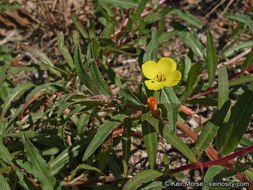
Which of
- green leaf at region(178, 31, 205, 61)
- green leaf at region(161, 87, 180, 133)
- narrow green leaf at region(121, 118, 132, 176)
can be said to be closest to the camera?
green leaf at region(161, 87, 180, 133)

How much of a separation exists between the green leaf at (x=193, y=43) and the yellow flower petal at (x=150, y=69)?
91 cm

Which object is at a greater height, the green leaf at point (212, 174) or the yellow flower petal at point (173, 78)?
the yellow flower petal at point (173, 78)

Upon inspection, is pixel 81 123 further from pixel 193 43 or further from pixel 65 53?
pixel 193 43

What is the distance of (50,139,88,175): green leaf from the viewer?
2.02 metres

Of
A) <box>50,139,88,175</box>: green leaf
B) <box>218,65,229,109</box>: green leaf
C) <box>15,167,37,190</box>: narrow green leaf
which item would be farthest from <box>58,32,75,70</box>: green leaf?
<box>218,65,229,109</box>: green leaf

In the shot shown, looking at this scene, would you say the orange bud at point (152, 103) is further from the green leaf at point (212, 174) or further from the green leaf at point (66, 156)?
the green leaf at point (66, 156)

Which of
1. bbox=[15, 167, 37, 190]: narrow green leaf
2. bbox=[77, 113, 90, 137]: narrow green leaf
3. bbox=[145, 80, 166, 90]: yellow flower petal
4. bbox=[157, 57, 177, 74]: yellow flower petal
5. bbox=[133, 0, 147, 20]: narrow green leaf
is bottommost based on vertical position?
bbox=[15, 167, 37, 190]: narrow green leaf

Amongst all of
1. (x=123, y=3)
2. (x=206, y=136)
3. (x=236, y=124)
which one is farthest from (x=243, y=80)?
(x=123, y=3)

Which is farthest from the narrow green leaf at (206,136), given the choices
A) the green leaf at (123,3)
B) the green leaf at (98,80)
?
the green leaf at (123,3)

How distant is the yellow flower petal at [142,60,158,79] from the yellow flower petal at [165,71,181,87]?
0.30ft

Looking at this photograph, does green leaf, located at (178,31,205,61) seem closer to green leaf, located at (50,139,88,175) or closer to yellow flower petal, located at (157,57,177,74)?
yellow flower petal, located at (157,57,177,74)

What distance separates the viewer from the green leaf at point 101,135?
5.29 feet

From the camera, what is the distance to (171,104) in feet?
5.13

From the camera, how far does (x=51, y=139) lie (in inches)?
87.2
